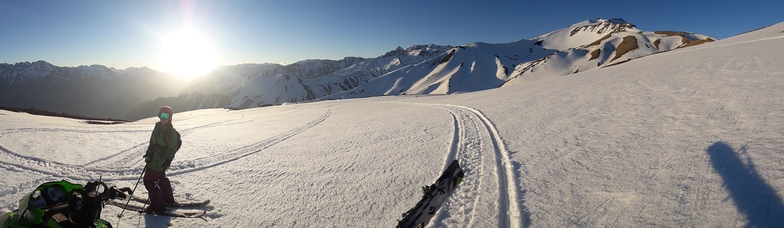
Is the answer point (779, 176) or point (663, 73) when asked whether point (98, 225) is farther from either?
point (663, 73)

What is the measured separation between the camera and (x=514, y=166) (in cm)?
733

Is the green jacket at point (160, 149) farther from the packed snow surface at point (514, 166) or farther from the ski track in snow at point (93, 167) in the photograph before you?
the ski track in snow at point (93, 167)

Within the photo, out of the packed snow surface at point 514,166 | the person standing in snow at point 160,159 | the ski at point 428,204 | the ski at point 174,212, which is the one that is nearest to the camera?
the ski at point 428,204

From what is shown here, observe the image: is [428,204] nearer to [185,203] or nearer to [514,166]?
[514,166]

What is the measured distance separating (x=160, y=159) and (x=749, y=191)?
1042cm

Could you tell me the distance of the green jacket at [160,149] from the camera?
606 centimetres

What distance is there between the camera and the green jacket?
606 centimetres

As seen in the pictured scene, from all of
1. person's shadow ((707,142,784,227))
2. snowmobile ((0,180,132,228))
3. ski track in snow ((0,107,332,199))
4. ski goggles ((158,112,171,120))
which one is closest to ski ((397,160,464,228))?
person's shadow ((707,142,784,227))

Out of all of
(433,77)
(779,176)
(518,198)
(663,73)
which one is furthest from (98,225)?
(433,77)

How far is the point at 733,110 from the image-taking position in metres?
8.78

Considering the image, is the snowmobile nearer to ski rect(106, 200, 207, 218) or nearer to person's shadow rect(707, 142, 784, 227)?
ski rect(106, 200, 207, 218)

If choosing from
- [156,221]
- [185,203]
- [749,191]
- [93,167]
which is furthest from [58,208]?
[749,191]

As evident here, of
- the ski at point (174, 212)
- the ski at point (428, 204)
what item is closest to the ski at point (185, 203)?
the ski at point (174, 212)

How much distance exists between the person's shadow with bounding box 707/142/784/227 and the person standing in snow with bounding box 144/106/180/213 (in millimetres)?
9624
